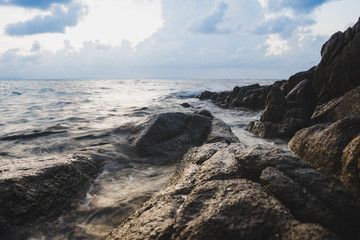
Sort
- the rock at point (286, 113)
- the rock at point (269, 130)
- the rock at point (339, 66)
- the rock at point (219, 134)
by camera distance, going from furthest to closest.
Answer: the rock at point (269, 130), the rock at point (286, 113), the rock at point (339, 66), the rock at point (219, 134)

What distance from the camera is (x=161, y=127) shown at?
275 inches

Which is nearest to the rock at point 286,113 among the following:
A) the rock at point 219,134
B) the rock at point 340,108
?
the rock at point 340,108

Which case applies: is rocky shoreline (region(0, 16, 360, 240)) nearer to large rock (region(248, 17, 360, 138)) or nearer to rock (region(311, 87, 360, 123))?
rock (region(311, 87, 360, 123))

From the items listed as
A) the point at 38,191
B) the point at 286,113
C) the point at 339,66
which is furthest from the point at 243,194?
the point at 339,66

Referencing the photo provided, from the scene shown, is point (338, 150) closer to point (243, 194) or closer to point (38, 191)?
point (243, 194)

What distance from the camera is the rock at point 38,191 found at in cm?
314

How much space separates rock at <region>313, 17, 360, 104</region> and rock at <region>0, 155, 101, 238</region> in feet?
27.9

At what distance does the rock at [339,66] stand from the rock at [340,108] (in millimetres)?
613

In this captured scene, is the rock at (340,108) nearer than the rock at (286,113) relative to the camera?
Yes

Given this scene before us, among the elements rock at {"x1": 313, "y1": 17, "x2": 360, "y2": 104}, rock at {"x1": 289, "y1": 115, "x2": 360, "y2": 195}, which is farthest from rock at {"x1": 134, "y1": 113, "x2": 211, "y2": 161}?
rock at {"x1": 313, "y1": 17, "x2": 360, "y2": 104}

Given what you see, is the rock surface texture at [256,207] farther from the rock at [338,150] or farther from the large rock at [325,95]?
the large rock at [325,95]

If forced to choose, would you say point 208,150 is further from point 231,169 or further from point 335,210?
point 335,210

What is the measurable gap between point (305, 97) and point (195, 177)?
8484 mm

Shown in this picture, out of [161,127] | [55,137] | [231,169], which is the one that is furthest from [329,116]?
[55,137]
